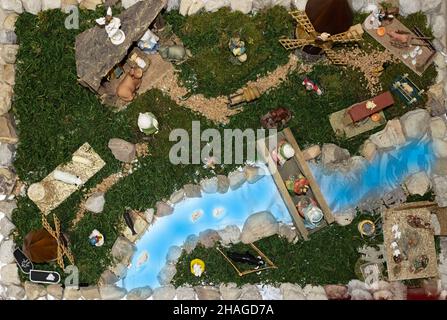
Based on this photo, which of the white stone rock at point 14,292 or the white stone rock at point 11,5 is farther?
the white stone rock at point 11,5

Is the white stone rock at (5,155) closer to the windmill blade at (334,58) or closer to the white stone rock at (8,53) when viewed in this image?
the white stone rock at (8,53)

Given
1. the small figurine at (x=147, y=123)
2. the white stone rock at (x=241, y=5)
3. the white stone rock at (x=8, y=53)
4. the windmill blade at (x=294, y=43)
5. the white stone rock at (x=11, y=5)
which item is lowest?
the windmill blade at (x=294, y=43)

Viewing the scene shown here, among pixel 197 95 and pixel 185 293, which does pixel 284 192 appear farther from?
pixel 185 293

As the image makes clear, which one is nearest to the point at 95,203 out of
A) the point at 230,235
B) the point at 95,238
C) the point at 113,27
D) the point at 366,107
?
the point at 95,238

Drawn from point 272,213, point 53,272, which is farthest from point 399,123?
point 53,272

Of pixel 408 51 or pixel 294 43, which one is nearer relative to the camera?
pixel 294 43

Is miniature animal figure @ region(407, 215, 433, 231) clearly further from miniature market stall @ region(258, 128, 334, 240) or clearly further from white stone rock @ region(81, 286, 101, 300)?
white stone rock @ region(81, 286, 101, 300)

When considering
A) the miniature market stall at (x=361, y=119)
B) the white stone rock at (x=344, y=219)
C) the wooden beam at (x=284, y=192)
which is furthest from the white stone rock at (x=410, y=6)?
the white stone rock at (x=344, y=219)
